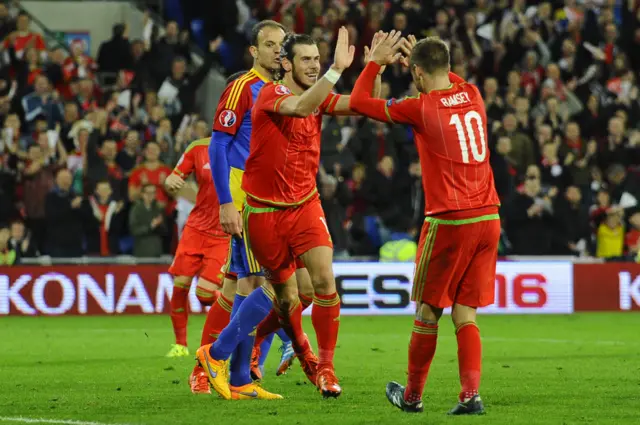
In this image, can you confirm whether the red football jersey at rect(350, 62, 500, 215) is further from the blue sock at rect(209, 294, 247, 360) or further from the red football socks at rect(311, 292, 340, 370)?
the blue sock at rect(209, 294, 247, 360)

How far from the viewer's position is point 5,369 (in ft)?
38.4

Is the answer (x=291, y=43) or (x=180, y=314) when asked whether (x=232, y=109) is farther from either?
(x=180, y=314)

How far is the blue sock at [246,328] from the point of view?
9.25 metres

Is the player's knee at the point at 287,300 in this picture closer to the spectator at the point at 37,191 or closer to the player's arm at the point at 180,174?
the player's arm at the point at 180,174

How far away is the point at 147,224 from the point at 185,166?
6940 millimetres

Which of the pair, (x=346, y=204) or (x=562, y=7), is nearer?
(x=346, y=204)

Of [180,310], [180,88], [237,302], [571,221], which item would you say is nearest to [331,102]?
[237,302]

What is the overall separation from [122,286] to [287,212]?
10.1 metres

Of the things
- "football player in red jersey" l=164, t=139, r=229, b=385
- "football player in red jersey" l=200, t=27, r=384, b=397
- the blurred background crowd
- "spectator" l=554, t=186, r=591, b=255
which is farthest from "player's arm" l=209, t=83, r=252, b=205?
"spectator" l=554, t=186, r=591, b=255

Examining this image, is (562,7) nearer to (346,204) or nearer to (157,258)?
(346,204)

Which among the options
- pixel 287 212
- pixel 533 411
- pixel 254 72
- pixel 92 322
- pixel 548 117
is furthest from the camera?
pixel 548 117

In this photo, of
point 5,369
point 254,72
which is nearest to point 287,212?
point 254,72

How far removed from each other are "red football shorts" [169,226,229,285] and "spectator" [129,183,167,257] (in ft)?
19.5

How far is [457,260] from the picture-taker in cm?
806
